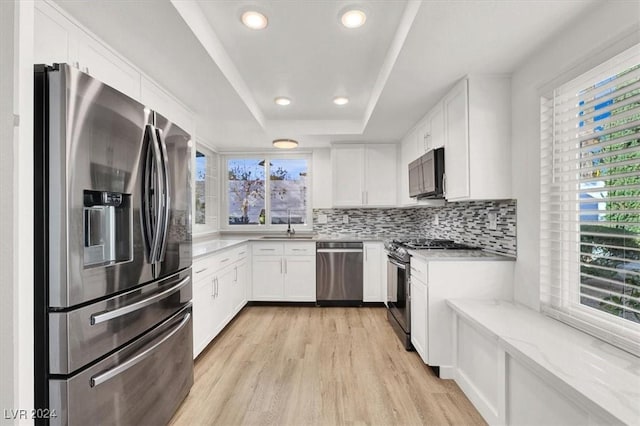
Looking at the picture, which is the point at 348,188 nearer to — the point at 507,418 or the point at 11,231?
the point at 507,418

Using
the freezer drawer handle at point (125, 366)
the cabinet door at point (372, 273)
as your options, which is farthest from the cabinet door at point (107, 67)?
the cabinet door at point (372, 273)

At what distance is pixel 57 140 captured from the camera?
106 centimetres

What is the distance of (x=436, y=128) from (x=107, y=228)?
8.78 ft

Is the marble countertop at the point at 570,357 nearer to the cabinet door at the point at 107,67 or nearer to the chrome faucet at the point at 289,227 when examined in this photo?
the cabinet door at the point at 107,67

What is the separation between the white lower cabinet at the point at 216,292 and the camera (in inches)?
98.3

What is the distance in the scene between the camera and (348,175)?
4.35 metres

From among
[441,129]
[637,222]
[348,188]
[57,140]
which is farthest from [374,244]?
[57,140]

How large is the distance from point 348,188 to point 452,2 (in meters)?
3.01

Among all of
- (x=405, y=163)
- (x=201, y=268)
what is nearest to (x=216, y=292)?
(x=201, y=268)

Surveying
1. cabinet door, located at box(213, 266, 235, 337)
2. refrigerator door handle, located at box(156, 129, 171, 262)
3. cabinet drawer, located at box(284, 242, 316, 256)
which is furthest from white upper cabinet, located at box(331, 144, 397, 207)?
refrigerator door handle, located at box(156, 129, 171, 262)

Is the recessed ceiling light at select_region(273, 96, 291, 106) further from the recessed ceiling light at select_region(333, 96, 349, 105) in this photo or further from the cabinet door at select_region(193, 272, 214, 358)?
the cabinet door at select_region(193, 272, 214, 358)

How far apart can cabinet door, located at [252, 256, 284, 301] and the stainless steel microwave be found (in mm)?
2157

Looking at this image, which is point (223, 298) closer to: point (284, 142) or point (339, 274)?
point (339, 274)

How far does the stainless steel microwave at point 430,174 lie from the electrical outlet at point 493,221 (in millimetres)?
436
